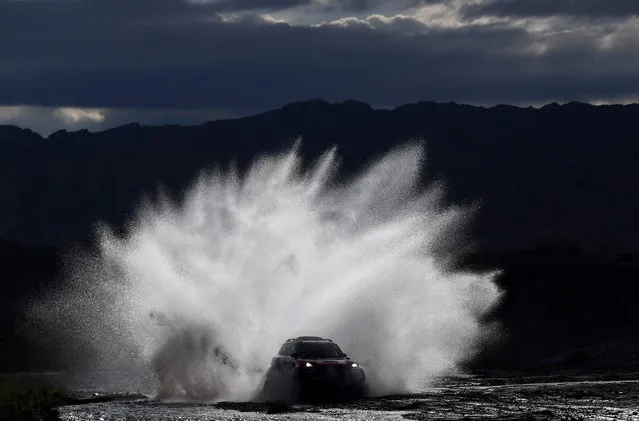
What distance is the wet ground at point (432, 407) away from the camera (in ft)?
114

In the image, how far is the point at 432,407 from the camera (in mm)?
38375

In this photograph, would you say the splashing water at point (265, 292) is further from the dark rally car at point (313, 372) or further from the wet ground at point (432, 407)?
the dark rally car at point (313, 372)

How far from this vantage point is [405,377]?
48812 mm

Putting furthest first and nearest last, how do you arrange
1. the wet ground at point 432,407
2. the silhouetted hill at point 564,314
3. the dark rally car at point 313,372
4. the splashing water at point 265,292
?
the silhouetted hill at point 564,314
the splashing water at point 265,292
the dark rally car at point 313,372
the wet ground at point 432,407

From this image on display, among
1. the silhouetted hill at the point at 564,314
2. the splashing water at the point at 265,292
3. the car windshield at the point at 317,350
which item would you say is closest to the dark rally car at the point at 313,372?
the car windshield at the point at 317,350

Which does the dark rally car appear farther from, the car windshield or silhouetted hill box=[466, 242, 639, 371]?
silhouetted hill box=[466, 242, 639, 371]

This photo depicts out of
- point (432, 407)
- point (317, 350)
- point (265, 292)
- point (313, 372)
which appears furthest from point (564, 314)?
point (432, 407)

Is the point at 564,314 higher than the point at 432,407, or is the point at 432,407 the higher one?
the point at 564,314

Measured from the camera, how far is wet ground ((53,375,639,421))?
34.8 metres

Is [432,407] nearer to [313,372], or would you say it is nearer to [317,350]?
[313,372]

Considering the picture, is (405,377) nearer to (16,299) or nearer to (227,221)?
(227,221)

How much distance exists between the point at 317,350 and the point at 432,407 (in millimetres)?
4627

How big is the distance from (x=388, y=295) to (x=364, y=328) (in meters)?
2.74

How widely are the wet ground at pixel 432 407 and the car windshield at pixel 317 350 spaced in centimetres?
176
